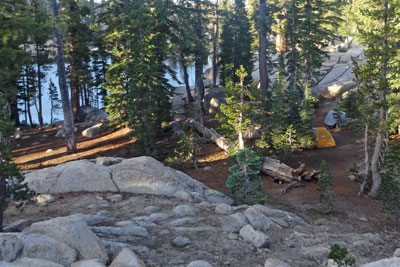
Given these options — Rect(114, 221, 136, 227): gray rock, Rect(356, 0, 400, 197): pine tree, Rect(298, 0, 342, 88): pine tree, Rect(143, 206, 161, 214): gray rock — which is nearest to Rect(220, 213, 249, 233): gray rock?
Rect(143, 206, 161, 214): gray rock

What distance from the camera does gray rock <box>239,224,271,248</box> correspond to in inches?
320

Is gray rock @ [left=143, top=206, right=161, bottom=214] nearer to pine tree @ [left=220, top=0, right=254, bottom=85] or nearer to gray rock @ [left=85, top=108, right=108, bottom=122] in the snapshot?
pine tree @ [left=220, top=0, right=254, bottom=85]

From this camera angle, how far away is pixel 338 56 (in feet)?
147

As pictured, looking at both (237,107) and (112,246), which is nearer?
(112,246)

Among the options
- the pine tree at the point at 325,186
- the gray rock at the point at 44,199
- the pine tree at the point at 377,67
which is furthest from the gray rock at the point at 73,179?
the pine tree at the point at 377,67

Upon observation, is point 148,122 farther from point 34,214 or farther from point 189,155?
point 34,214

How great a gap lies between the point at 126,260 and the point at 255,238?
3566 millimetres

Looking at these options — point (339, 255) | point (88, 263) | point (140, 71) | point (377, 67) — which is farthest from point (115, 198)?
point (377, 67)

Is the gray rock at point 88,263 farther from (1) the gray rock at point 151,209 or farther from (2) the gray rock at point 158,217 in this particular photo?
(1) the gray rock at point 151,209

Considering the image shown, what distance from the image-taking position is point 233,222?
9.58m

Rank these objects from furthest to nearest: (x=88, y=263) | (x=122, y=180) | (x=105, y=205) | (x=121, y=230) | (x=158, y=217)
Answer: (x=122, y=180), (x=105, y=205), (x=158, y=217), (x=121, y=230), (x=88, y=263)

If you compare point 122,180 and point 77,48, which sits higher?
point 77,48

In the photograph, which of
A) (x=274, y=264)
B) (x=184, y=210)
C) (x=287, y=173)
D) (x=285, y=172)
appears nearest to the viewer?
(x=274, y=264)

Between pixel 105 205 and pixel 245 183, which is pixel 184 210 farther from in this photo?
pixel 245 183
